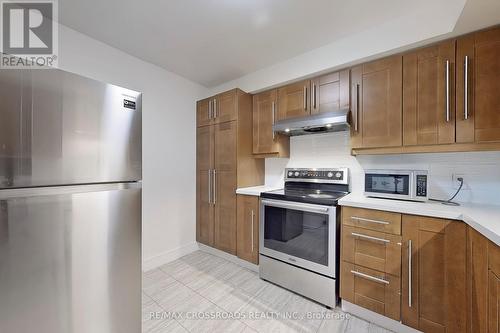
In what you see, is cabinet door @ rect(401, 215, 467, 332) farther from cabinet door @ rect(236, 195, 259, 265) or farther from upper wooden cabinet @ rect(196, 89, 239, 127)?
upper wooden cabinet @ rect(196, 89, 239, 127)

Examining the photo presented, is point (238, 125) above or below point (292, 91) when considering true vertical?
below

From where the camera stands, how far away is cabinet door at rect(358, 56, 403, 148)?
5.52 ft

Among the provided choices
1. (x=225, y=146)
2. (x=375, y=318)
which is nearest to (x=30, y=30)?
(x=225, y=146)

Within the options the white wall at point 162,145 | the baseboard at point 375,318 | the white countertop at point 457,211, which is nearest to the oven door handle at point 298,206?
the white countertop at point 457,211

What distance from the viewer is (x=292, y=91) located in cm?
227

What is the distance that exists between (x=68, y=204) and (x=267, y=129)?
1.98 m

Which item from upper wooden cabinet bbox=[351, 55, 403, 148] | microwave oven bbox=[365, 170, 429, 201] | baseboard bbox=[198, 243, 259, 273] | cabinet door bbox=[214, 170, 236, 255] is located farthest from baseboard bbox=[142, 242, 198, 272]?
upper wooden cabinet bbox=[351, 55, 403, 148]

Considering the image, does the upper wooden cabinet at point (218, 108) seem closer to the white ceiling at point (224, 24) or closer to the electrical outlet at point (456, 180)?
the white ceiling at point (224, 24)

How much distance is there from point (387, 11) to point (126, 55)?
8.21 ft

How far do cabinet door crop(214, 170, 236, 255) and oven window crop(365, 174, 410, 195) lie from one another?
1.43m

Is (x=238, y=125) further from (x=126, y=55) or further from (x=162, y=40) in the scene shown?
(x=126, y=55)

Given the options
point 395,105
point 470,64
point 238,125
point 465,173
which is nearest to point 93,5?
point 238,125

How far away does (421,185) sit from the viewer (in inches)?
61.2

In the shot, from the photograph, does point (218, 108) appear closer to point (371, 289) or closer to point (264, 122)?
point (264, 122)
